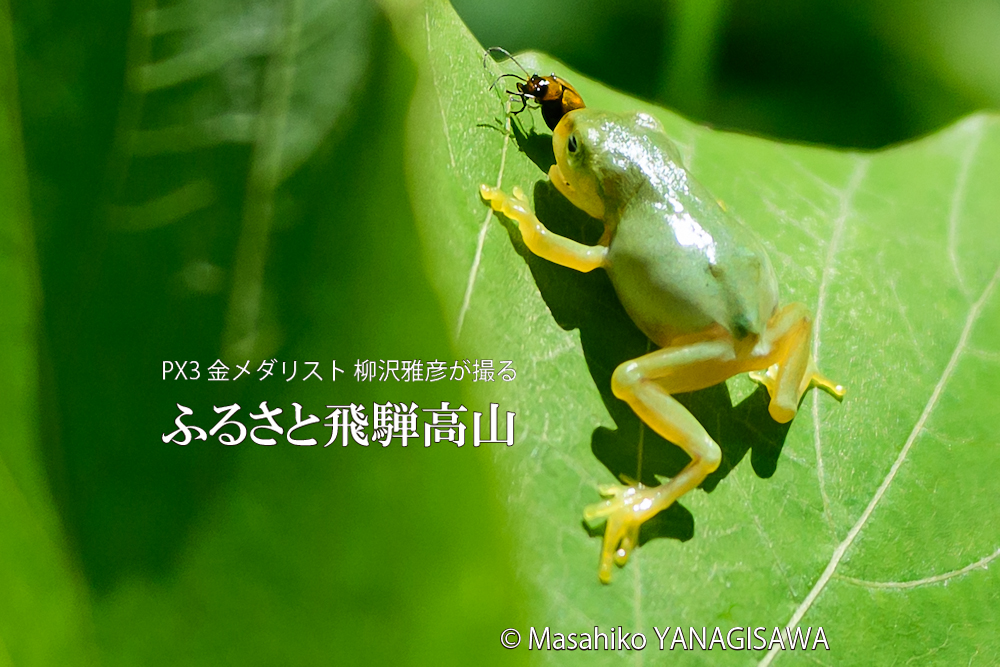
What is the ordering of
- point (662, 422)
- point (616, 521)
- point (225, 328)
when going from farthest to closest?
point (662, 422)
point (616, 521)
point (225, 328)

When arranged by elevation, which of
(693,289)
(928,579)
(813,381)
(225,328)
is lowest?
(928,579)

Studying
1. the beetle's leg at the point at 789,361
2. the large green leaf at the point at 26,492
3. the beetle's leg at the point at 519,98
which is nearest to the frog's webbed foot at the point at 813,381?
the beetle's leg at the point at 789,361

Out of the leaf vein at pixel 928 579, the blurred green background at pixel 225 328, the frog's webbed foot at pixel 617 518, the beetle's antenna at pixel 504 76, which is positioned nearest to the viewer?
the blurred green background at pixel 225 328

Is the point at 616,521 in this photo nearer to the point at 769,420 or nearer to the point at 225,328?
the point at 769,420

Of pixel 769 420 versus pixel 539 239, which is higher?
pixel 539 239

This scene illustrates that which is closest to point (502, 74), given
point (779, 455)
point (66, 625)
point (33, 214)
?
point (779, 455)

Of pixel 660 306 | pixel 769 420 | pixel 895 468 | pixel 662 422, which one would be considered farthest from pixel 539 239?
pixel 895 468

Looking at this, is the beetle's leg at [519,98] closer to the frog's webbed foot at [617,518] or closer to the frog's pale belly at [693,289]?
the frog's pale belly at [693,289]
